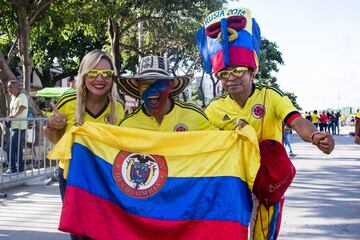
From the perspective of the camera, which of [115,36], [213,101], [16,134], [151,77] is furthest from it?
[115,36]

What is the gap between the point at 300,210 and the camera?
696 centimetres

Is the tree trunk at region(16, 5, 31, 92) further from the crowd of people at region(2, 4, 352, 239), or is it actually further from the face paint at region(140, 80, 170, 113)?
the face paint at region(140, 80, 170, 113)

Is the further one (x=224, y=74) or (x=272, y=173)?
(x=224, y=74)

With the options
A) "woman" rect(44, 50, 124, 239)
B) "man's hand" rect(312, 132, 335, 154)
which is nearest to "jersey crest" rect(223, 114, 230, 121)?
"man's hand" rect(312, 132, 335, 154)

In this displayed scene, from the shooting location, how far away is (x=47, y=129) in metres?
3.60

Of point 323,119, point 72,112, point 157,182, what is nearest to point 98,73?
point 72,112

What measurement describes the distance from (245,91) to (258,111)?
0.57 ft

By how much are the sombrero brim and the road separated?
2540mm

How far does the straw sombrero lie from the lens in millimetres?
3436

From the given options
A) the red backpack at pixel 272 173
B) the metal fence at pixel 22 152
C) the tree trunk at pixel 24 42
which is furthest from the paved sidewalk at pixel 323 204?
the tree trunk at pixel 24 42

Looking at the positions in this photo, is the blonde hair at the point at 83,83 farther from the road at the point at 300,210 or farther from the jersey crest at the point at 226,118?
the road at the point at 300,210

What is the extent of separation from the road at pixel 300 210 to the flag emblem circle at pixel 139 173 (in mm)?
2513

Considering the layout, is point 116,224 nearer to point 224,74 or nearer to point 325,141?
point 224,74

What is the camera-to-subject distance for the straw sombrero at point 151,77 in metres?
3.44
